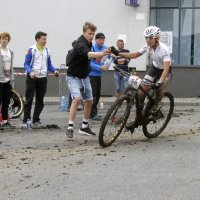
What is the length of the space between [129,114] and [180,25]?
11650mm

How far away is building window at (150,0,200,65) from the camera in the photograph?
64.9 ft

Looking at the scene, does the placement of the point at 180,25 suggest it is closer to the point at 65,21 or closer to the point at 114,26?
the point at 114,26

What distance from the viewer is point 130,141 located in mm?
9211

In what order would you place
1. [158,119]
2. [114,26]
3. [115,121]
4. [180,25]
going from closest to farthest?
1. [115,121]
2. [158,119]
3. [114,26]
4. [180,25]

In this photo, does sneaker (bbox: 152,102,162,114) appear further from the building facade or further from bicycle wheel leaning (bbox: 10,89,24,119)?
the building facade

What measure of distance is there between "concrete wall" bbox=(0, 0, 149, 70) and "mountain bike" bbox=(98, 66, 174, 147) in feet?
33.4

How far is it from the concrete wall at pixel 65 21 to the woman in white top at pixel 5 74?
9112 mm

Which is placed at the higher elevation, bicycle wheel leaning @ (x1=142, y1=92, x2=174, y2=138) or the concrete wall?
the concrete wall

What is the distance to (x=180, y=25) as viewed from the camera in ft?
65.1

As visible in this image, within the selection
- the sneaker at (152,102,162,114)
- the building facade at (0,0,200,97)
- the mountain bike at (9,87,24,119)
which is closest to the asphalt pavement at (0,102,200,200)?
the sneaker at (152,102,162,114)

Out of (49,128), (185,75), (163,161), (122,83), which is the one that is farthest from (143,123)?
(185,75)

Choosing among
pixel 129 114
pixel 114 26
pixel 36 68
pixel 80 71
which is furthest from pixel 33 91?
pixel 114 26

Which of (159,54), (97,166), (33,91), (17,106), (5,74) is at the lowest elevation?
(97,166)

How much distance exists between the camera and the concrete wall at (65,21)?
64.3 ft
